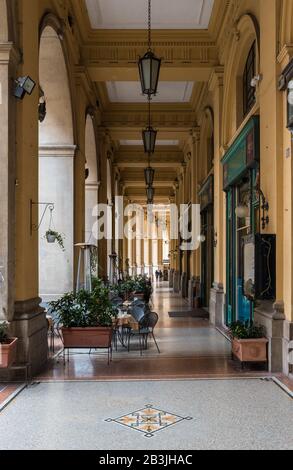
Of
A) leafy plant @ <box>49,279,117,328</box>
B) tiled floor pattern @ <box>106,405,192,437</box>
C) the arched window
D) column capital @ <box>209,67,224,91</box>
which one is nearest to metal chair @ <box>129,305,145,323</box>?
leafy plant @ <box>49,279,117,328</box>

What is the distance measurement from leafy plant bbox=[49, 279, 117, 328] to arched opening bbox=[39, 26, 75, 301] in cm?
249

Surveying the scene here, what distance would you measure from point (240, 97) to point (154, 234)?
3170cm

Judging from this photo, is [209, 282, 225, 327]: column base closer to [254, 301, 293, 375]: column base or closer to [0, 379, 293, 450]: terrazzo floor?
[254, 301, 293, 375]: column base

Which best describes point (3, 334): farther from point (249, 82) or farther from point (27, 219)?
point (249, 82)

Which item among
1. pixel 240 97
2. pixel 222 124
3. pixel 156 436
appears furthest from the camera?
pixel 222 124

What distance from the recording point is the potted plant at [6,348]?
588 cm

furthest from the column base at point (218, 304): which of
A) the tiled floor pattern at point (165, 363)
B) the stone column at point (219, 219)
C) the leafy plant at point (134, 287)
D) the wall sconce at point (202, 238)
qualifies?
the wall sconce at point (202, 238)

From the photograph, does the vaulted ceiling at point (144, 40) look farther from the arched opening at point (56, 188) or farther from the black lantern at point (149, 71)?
the black lantern at point (149, 71)

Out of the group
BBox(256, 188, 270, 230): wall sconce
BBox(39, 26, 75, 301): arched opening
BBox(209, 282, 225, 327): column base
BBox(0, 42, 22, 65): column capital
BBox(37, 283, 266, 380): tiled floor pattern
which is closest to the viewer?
Result: BBox(0, 42, 22, 65): column capital

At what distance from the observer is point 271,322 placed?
6758 mm

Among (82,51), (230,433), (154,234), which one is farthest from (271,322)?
(154,234)

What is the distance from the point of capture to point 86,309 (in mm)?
7777

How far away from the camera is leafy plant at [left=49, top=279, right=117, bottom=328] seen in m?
7.62
